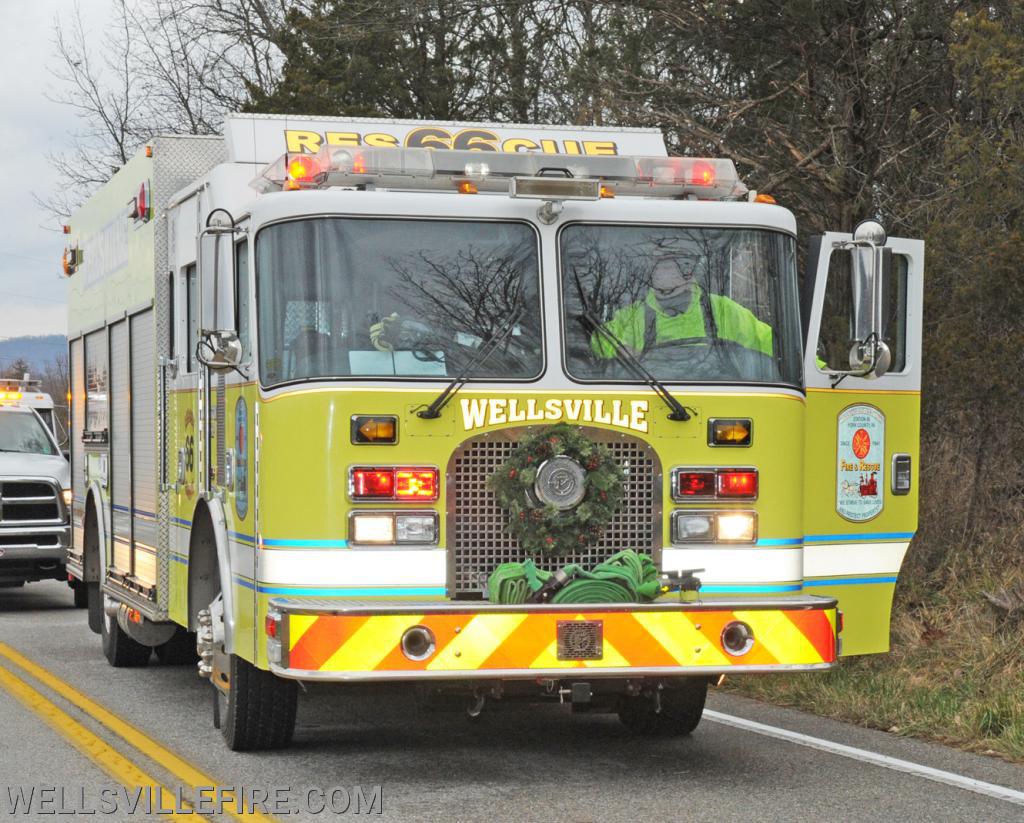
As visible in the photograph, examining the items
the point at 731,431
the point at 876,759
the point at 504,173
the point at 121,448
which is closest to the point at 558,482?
the point at 731,431

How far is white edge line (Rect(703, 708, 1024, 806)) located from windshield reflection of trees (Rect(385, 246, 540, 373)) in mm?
2548

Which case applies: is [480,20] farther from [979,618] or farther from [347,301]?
[347,301]

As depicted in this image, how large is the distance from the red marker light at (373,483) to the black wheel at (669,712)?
6.33 feet

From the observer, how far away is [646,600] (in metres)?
7.28

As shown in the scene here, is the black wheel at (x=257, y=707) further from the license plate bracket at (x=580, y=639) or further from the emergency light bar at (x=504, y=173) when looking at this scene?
the emergency light bar at (x=504, y=173)

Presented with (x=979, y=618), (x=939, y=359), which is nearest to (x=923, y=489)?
(x=939, y=359)

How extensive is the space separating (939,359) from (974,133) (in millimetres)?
1739

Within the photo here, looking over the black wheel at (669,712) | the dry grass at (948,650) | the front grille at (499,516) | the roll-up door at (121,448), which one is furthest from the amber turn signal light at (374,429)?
the roll-up door at (121,448)

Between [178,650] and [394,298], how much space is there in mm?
5342

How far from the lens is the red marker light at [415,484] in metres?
7.21

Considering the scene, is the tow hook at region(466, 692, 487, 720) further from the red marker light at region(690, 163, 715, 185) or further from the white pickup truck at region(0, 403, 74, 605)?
the white pickup truck at region(0, 403, 74, 605)

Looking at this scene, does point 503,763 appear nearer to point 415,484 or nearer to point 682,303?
point 415,484

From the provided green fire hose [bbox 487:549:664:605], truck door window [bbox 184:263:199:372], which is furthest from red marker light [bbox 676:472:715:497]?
truck door window [bbox 184:263:199:372]

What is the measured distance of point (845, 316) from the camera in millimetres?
7773
